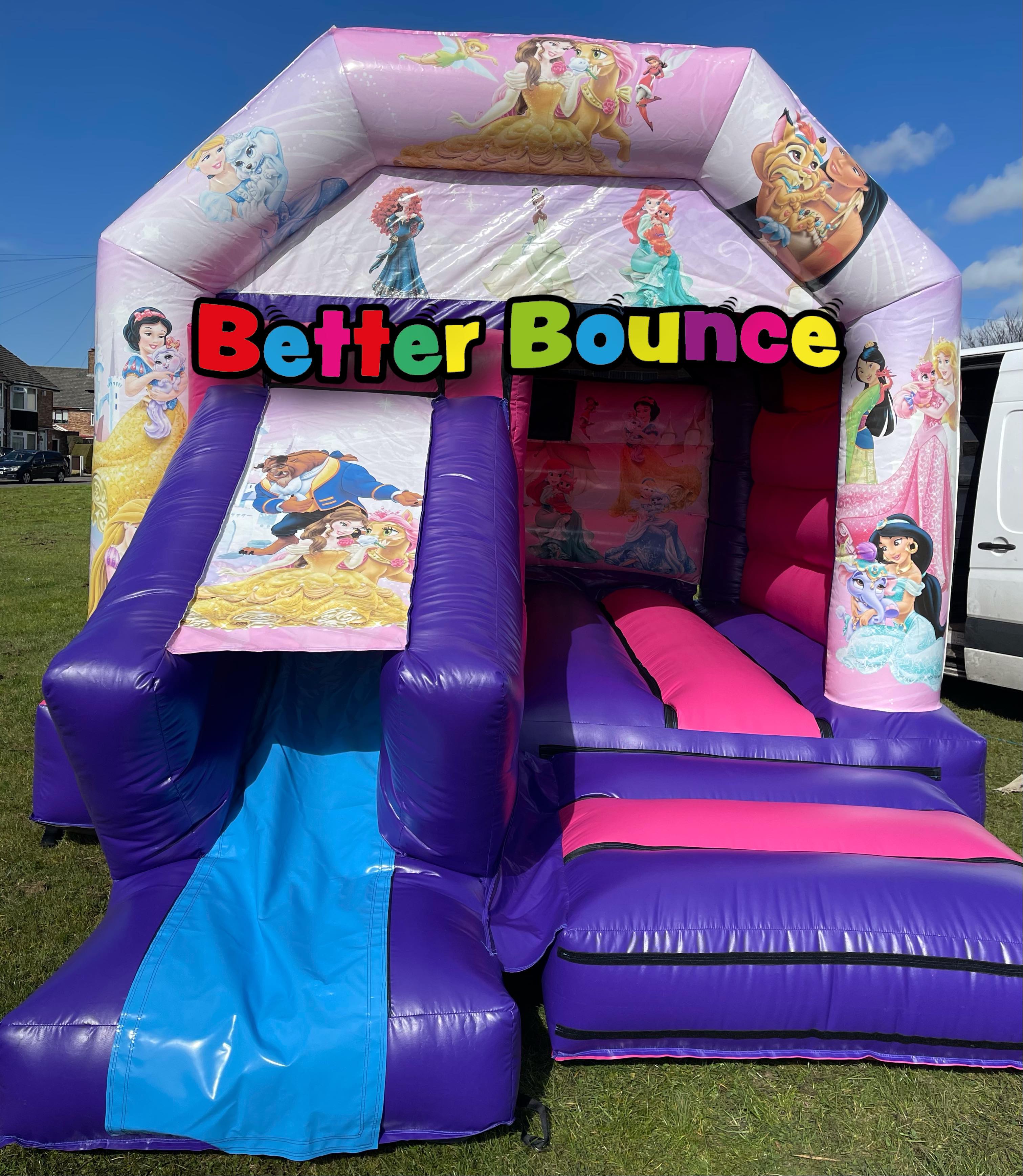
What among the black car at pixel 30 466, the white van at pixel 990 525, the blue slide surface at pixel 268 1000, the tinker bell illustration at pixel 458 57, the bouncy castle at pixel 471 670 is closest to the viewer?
the blue slide surface at pixel 268 1000

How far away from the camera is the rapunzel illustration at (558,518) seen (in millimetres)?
5266

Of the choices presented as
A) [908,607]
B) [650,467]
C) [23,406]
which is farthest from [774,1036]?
[23,406]

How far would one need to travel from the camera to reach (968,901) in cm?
234

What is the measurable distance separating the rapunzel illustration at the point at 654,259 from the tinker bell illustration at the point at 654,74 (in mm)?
342

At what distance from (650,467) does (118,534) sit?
3.02 m

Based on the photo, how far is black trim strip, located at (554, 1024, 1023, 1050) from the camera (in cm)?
224

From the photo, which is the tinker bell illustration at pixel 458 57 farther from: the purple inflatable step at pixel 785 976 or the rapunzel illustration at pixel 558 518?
the purple inflatable step at pixel 785 976

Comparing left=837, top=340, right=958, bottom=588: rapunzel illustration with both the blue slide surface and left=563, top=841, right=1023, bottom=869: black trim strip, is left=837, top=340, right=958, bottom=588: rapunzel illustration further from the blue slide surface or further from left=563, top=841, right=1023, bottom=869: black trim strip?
the blue slide surface

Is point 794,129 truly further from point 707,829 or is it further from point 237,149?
point 707,829

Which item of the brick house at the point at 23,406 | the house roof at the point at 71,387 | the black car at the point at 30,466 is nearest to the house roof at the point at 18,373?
the brick house at the point at 23,406

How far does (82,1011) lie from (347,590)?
122 centimetres

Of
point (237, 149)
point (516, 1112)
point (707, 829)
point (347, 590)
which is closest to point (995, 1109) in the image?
point (707, 829)

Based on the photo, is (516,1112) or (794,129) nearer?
(516,1112)

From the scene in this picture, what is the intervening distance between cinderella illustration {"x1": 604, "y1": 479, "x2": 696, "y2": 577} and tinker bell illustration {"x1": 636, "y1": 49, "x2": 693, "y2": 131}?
2329mm
